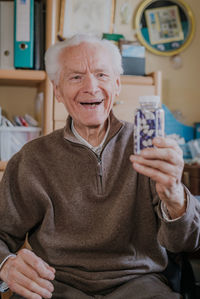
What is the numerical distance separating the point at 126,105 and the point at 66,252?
1.09 m

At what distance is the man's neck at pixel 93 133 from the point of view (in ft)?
4.35

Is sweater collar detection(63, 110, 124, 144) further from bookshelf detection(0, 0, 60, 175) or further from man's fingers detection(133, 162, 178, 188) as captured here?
bookshelf detection(0, 0, 60, 175)

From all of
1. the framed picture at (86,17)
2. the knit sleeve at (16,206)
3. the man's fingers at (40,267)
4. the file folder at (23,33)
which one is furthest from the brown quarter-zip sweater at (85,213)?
the framed picture at (86,17)

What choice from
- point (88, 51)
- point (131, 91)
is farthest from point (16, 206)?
point (131, 91)

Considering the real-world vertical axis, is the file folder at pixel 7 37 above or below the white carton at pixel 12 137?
above

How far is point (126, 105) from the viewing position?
2.11 metres

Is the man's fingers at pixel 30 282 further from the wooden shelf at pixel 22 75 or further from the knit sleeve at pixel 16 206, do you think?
the wooden shelf at pixel 22 75

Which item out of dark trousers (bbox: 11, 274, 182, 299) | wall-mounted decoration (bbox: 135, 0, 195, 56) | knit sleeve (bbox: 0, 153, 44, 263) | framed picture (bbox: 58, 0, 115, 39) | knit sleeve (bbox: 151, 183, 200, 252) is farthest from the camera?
wall-mounted decoration (bbox: 135, 0, 195, 56)

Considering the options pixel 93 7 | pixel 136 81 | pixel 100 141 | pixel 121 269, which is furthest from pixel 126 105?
pixel 121 269

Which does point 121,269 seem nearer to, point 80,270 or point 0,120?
point 80,270

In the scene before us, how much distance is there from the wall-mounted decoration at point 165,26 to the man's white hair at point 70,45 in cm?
128

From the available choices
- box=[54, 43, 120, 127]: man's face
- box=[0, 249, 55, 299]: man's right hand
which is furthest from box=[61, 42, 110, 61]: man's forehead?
box=[0, 249, 55, 299]: man's right hand

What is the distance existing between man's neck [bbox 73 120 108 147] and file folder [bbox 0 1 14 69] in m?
0.87

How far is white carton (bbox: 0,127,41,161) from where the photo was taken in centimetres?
203
